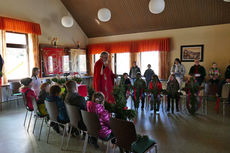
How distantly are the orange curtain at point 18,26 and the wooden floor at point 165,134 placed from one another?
2.97 meters

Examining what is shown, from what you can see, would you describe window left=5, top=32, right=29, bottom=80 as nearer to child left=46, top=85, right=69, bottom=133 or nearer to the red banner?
the red banner

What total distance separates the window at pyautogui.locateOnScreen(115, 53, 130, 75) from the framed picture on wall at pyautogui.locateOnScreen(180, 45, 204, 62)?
263 cm

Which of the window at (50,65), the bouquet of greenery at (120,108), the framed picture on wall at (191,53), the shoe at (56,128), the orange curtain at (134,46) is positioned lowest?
the shoe at (56,128)

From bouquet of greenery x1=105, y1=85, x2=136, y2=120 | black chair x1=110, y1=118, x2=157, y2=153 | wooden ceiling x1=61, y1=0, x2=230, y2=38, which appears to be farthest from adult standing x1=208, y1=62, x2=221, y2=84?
black chair x1=110, y1=118, x2=157, y2=153

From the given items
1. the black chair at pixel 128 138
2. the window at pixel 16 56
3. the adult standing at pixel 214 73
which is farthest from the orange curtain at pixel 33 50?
the adult standing at pixel 214 73

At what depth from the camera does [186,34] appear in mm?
6543

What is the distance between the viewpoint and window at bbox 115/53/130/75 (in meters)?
8.44

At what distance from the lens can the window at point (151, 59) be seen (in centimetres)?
750

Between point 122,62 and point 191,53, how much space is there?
10.8ft

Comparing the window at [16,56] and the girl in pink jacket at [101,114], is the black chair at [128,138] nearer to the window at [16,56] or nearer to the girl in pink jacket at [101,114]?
the girl in pink jacket at [101,114]

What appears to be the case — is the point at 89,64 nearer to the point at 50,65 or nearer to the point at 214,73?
the point at 50,65

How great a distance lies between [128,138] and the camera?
1.76 meters

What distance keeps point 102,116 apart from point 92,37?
7528mm

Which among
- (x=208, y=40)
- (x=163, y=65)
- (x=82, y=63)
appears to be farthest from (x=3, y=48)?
(x=208, y=40)
